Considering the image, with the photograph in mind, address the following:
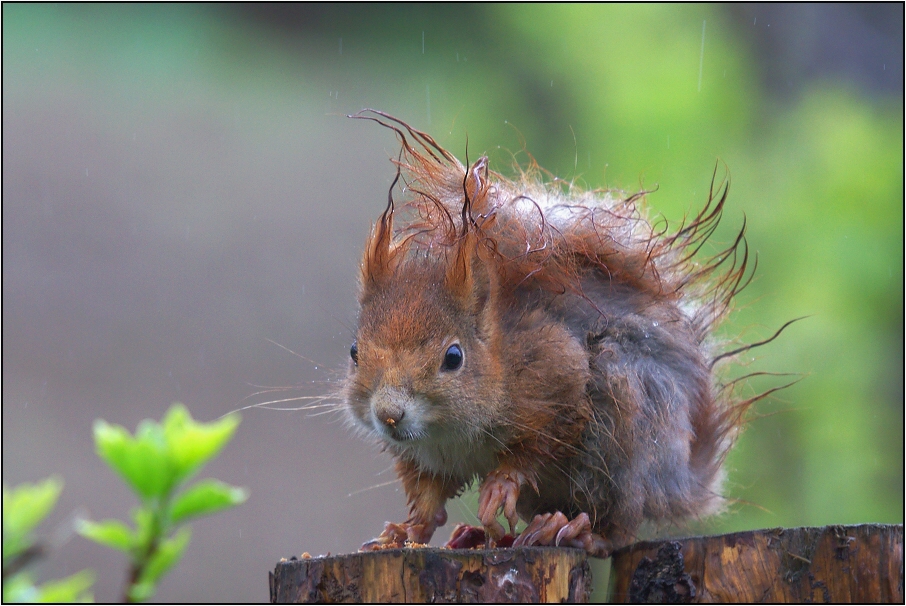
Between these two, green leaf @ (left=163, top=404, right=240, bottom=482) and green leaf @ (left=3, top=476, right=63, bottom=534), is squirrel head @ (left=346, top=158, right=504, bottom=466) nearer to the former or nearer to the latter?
green leaf @ (left=163, top=404, right=240, bottom=482)

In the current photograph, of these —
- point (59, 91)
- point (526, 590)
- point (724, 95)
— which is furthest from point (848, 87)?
point (59, 91)

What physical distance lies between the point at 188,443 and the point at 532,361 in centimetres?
76

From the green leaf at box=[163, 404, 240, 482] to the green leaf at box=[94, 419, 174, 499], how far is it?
2 cm

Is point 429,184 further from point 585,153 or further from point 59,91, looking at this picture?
point 59,91

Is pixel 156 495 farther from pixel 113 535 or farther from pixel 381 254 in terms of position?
pixel 381 254

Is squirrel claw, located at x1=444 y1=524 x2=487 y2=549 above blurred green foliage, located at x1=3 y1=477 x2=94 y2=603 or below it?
above

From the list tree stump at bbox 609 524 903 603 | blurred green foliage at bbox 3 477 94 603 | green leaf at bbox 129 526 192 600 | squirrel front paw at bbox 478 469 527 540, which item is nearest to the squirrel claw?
squirrel front paw at bbox 478 469 527 540

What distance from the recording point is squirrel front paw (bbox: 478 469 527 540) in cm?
194

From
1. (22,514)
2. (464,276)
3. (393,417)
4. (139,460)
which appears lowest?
(22,514)

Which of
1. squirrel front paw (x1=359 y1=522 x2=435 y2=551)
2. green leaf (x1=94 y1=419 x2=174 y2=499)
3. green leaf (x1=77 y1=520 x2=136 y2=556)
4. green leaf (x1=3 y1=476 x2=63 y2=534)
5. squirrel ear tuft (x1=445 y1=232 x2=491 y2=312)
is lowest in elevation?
green leaf (x1=77 y1=520 x2=136 y2=556)

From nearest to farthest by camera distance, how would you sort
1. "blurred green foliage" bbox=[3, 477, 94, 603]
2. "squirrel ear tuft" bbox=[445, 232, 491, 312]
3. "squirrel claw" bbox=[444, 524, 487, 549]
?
1. "blurred green foliage" bbox=[3, 477, 94, 603]
2. "squirrel ear tuft" bbox=[445, 232, 491, 312]
3. "squirrel claw" bbox=[444, 524, 487, 549]

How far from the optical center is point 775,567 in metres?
1.96

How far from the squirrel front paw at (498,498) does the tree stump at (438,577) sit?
11 cm

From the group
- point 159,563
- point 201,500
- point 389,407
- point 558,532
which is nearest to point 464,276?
point 389,407
